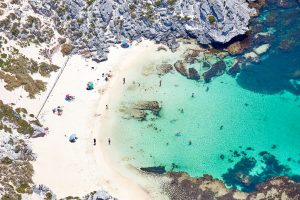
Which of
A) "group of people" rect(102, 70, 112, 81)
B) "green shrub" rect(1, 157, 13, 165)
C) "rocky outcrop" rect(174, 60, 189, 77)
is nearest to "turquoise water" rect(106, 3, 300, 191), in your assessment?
"rocky outcrop" rect(174, 60, 189, 77)

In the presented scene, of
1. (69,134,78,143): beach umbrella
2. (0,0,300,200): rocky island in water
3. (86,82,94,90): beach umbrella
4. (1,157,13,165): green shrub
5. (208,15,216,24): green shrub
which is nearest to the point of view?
(1,157,13,165): green shrub

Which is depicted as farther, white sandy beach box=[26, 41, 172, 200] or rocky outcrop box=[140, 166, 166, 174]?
rocky outcrop box=[140, 166, 166, 174]

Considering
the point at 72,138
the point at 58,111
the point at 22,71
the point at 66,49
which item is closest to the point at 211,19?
the point at 66,49

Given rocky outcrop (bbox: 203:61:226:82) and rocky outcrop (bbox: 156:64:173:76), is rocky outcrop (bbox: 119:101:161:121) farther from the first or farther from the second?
rocky outcrop (bbox: 203:61:226:82)

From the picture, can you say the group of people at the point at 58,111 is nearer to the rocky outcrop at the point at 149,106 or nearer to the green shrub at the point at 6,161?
the rocky outcrop at the point at 149,106

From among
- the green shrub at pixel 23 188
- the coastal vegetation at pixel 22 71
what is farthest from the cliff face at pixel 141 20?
the green shrub at pixel 23 188

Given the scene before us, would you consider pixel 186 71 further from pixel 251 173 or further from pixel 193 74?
pixel 251 173

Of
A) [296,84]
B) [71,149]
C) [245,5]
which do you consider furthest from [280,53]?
[71,149]
